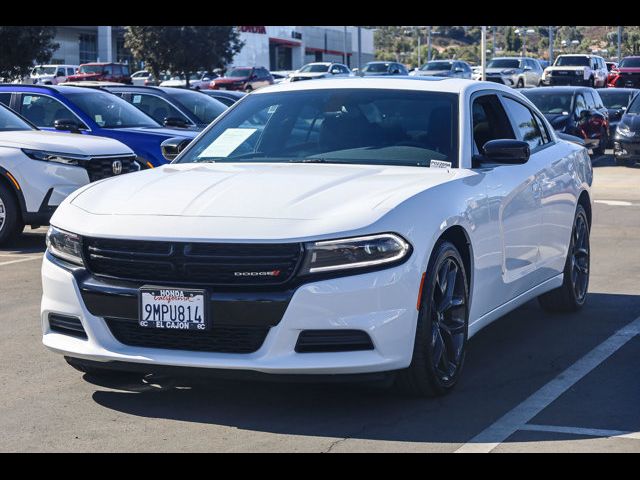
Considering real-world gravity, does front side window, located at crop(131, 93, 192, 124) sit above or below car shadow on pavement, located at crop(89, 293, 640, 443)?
above

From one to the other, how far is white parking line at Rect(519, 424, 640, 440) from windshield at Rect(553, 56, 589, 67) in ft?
153

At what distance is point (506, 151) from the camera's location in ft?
22.4

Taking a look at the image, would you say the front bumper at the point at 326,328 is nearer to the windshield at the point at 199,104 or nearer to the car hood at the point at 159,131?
the car hood at the point at 159,131

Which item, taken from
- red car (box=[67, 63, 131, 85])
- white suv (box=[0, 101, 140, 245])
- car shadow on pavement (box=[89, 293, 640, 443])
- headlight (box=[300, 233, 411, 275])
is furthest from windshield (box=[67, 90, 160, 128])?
red car (box=[67, 63, 131, 85])

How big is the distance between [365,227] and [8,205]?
743 centimetres

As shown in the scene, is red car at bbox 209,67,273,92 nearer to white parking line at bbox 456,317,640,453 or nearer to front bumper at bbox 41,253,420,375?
white parking line at bbox 456,317,640,453

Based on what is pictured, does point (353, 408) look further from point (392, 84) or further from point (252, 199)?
point (392, 84)

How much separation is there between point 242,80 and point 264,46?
30159mm

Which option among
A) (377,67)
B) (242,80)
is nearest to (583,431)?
(242,80)

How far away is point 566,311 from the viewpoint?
28.5ft

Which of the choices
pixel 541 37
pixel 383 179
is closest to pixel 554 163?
pixel 383 179

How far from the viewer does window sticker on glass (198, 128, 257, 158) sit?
7273 mm
